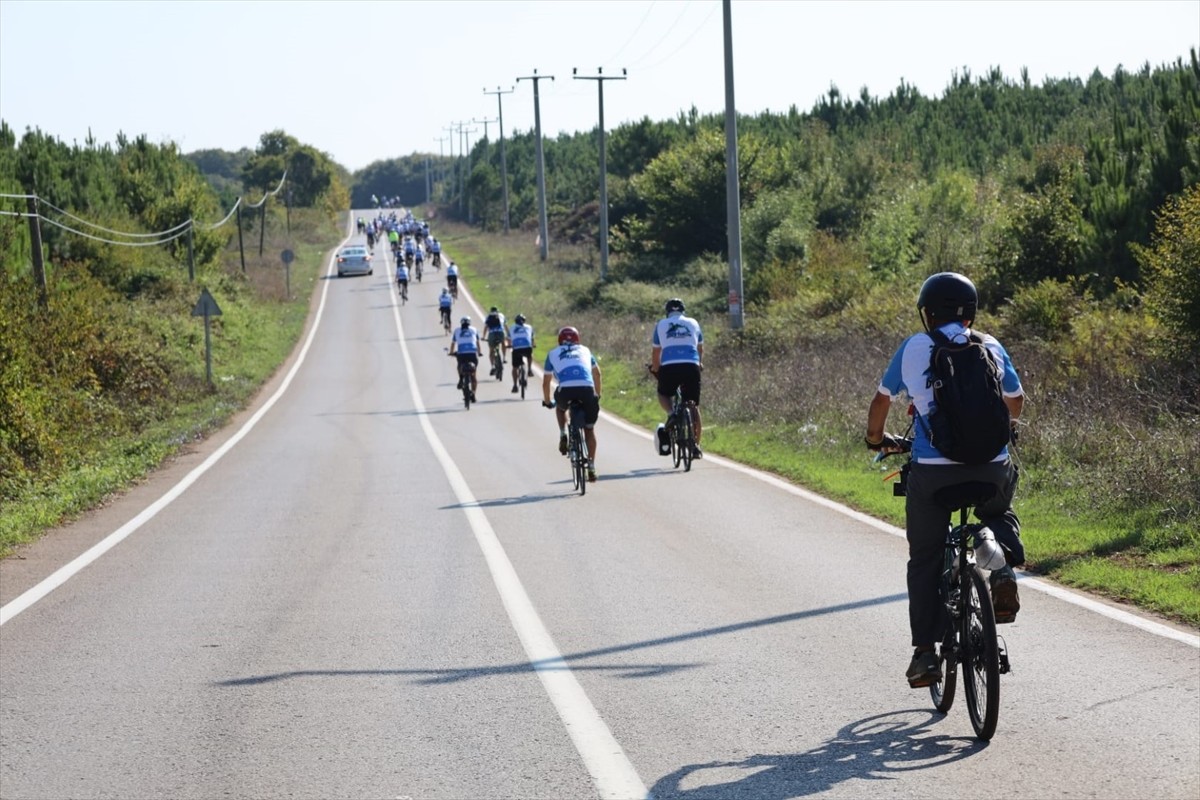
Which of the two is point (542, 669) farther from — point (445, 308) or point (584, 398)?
point (445, 308)

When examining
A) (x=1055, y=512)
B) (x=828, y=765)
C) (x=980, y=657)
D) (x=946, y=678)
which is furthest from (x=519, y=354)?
(x=828, y=765)

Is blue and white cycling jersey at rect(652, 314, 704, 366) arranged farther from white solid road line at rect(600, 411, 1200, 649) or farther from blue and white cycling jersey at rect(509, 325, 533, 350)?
blue and white cycling jersey at rect(509, 325, 533, 350)

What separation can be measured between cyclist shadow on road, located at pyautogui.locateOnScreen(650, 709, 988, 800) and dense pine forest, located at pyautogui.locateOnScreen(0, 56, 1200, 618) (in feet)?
13.4

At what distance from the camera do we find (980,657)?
5809 mm

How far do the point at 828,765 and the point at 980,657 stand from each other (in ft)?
2.71

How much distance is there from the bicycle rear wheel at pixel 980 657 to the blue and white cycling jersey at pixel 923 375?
0.53 m

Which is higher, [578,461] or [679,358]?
[679,358]

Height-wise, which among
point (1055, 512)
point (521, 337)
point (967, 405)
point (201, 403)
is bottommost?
point (201, 403)

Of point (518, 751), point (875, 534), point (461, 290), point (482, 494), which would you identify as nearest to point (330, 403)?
point (482, 494)

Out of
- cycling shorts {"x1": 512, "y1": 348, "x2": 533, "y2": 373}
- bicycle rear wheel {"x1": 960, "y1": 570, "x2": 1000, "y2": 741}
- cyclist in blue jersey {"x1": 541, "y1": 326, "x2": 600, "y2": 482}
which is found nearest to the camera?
bicycle rear wheel {"x1": 960, "y1": 570, "x2": 1000, "y2": 741}

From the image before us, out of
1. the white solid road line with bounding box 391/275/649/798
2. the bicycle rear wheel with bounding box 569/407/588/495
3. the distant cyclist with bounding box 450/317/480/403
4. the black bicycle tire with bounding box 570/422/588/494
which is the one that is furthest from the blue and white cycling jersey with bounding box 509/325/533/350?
the white solid road line with bounding box 391/275/649/798

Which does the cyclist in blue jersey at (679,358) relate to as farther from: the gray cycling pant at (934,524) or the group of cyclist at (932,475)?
the gray cycling pant at (934,524)

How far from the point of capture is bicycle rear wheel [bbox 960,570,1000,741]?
18.4 ft

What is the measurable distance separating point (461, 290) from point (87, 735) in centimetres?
6121
